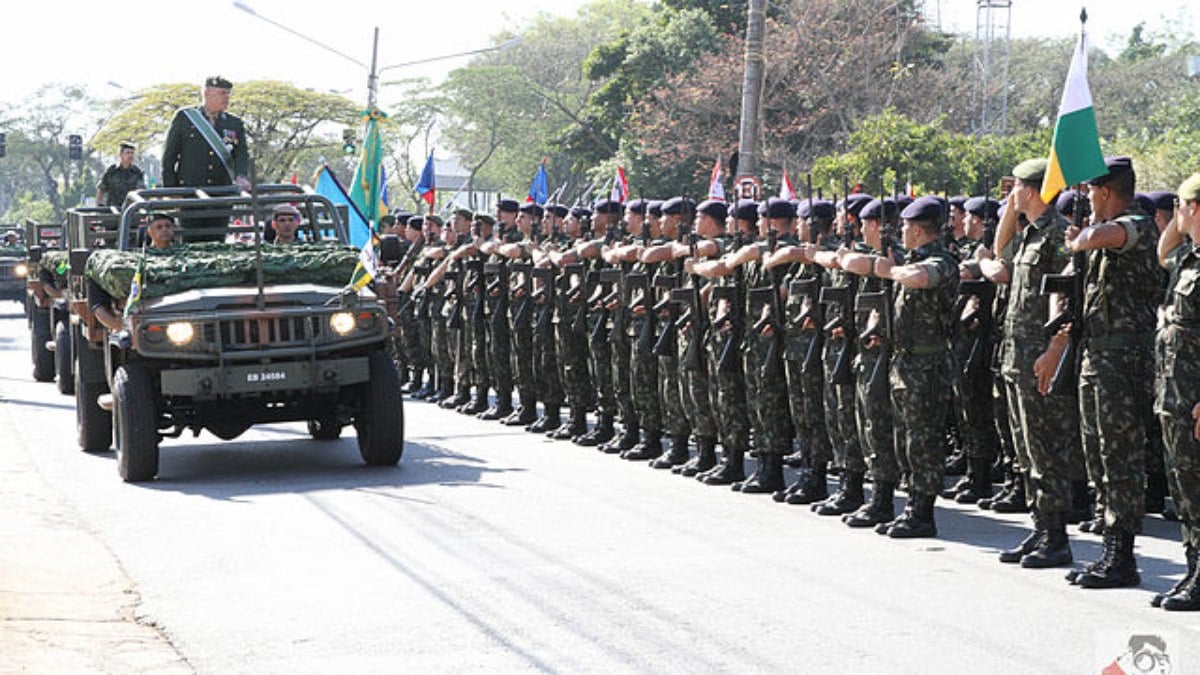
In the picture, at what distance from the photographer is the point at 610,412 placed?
1316cm

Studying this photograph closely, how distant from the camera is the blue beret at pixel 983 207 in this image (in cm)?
1029

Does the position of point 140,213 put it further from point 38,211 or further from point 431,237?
point 38,211

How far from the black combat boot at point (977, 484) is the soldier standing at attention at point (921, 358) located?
1372 mm

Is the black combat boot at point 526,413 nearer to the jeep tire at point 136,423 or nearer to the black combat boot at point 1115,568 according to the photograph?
the jeep tire at point 136,423

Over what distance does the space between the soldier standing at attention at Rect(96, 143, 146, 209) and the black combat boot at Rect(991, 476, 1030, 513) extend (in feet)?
33.5

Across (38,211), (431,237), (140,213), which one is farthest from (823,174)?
(38,211)

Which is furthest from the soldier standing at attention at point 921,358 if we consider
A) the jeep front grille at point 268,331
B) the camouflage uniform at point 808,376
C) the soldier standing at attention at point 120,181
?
the soldier standing at attention at point 120,181

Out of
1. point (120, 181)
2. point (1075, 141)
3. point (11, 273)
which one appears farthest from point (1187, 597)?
point (11, 273)

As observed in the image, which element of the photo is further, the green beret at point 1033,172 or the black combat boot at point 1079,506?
the black combat boot at point 1079,506

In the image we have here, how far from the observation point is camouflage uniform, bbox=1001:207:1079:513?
8008 millimetres

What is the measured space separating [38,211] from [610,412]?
297ft

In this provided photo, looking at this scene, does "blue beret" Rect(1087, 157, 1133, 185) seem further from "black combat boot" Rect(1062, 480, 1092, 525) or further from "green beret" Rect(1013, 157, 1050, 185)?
"black combat boot" Rect(1062, 480, 1092, 525)

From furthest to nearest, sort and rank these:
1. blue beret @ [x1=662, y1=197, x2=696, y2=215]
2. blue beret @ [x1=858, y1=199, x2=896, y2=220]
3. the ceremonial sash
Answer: the ceremonial sash, blue beret @ [x1=662, y1=197, x2=696, y2=215], blue beret @ [x1=858, y1=199, x2=896, y2=220]

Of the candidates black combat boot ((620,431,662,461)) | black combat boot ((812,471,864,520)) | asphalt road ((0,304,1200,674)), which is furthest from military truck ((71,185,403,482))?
black combat boot ((812,471,864,520))
